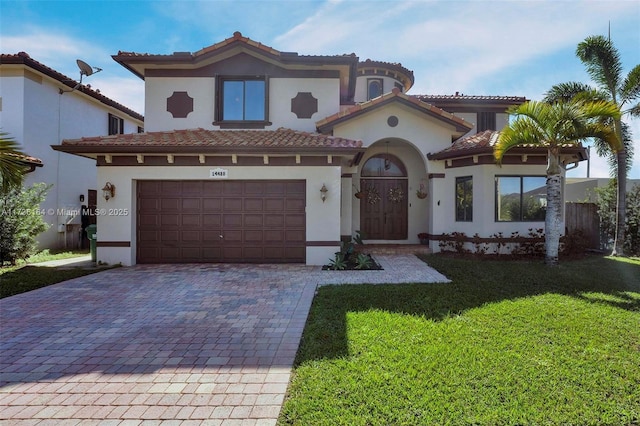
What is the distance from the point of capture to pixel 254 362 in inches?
160

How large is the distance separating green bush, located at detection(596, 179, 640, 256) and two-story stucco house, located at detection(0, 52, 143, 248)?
2161cm

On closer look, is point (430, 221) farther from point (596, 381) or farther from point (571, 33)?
point (596, 381)

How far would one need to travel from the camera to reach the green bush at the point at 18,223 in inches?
400

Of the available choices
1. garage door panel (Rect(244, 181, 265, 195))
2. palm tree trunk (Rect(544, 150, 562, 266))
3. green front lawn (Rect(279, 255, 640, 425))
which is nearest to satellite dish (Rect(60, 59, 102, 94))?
garage door panel (Rect(244, 181, 265, 195))

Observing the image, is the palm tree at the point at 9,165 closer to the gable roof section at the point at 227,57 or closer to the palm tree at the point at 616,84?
the gable roof section at the point at 227,57

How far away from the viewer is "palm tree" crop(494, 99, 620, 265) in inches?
339

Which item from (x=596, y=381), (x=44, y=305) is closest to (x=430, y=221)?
(x=596, y=381)

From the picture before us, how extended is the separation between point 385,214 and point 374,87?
764 cm

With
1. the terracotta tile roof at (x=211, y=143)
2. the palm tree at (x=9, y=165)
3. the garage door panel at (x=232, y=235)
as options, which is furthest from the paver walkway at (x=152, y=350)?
the terracotta tile roof at (x=211, y=143)

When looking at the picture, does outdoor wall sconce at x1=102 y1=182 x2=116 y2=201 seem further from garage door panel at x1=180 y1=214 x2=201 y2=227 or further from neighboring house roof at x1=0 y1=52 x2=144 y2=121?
neighboring house roof at x1=0 y1=52 x2=144 y2=121

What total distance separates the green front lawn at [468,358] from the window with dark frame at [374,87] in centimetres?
1273

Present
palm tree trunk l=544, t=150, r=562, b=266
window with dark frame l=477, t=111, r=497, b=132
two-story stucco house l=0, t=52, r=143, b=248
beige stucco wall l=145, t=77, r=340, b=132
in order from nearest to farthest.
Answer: palm tree trunk l=544, t=150, r=562, b=266 → two-story stucco house l=0, t=52, r=143, b=248 → beige stucco wall l=145, t=77, r=340, b=132 → window with dark frame l=477, t=111, r=497, b=132

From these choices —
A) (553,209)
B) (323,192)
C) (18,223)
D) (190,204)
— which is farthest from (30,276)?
(553,209)

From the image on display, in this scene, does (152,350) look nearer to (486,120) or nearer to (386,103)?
(386,103)
